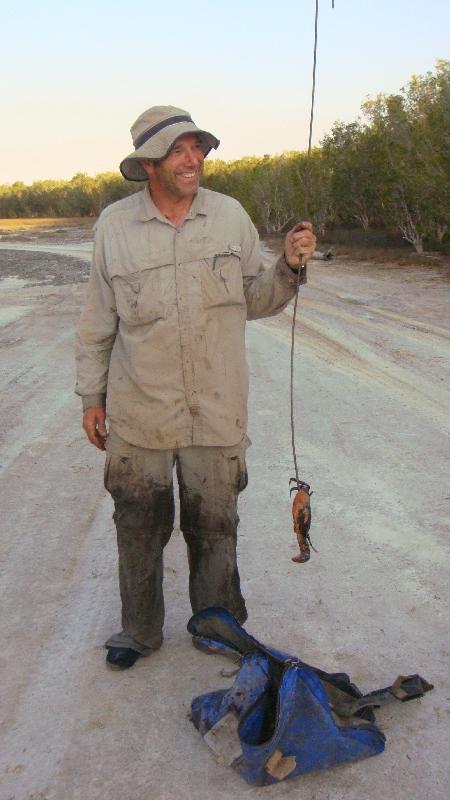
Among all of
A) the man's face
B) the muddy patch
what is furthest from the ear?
the muddy patch

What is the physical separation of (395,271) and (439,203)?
3780 mm

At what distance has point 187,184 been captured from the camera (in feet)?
9.01

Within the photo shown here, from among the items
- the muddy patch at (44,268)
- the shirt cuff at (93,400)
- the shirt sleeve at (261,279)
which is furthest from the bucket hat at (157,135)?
the muddy patch at (44,268)

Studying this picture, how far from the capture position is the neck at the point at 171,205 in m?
2.80

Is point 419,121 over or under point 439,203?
over

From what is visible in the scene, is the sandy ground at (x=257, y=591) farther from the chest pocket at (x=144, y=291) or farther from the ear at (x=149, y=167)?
the ear at (x=149, y=167)

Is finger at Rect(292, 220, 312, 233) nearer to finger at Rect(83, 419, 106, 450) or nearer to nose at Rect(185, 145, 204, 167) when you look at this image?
nose at Rect(185, 145, 204, 167)

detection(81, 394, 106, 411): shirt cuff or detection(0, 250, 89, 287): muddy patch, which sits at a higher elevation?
detection(81, 394, 106, 411): shirt cuff

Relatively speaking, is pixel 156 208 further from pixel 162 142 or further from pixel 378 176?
pixel 378 176

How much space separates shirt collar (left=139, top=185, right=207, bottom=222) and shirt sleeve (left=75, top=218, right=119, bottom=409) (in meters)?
0.19

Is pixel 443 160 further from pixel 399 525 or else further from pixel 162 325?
pixel 162 325

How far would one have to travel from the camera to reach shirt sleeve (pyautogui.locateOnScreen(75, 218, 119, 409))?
291cm

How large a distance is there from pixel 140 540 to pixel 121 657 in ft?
1.58

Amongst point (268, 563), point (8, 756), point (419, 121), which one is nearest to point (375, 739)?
point (8, 756)
